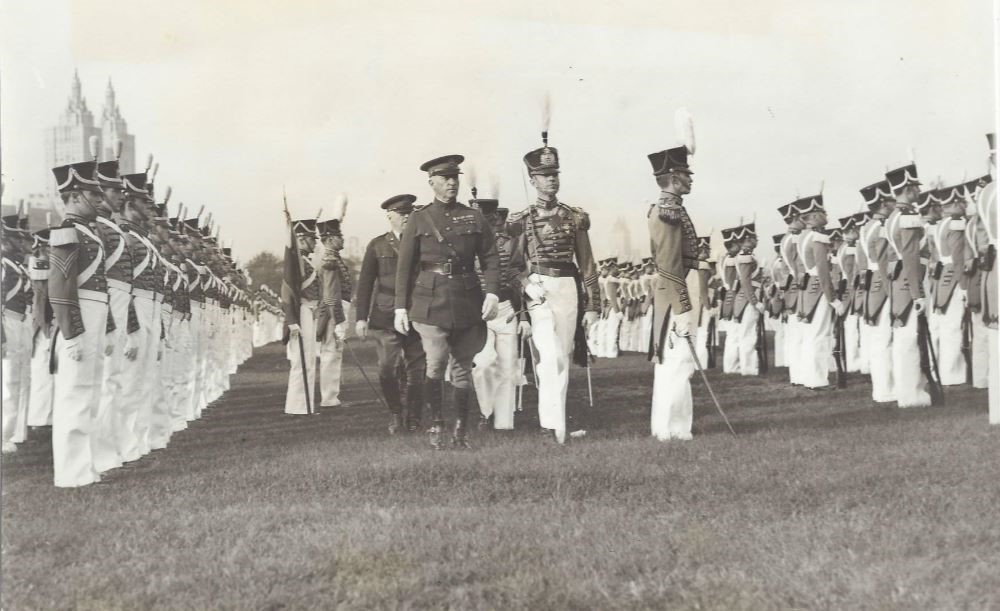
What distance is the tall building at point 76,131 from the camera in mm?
6988

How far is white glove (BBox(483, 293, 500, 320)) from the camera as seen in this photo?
330 inches

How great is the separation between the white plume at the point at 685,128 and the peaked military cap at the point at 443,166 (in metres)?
1.69

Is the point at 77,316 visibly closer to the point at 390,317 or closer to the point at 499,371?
the point at 390,317

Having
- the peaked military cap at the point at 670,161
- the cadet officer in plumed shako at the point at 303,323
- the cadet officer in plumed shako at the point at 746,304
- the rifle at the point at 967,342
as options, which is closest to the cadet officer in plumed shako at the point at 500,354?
the peaked military cap at the point at 670,161

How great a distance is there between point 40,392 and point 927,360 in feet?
27.9

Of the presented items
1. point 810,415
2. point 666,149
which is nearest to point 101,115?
point 666,149

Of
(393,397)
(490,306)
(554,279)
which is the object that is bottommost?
(393,397)

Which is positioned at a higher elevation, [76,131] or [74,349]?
[76,131]

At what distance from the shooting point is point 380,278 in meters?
10.6

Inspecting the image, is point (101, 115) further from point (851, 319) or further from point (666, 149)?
point (851, 319)

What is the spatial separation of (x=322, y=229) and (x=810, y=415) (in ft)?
17.6

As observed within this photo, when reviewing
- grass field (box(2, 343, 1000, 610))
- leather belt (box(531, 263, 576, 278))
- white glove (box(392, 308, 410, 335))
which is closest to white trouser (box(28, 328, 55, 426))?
grass field (box(2, 343, 1000, 610))

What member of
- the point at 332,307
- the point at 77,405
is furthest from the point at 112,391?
the point at 332,307

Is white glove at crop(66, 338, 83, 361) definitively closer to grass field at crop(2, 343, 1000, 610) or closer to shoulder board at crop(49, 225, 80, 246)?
shoulder board at crop(49, 225, 80, 246)
